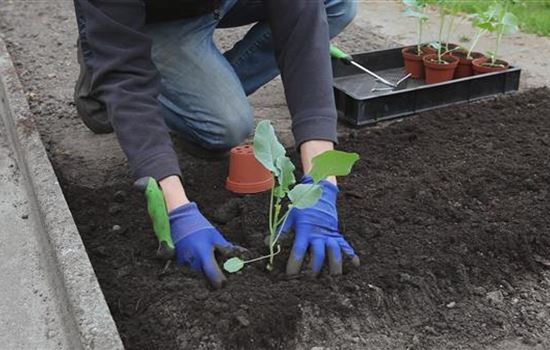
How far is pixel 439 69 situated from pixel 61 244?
1931mm

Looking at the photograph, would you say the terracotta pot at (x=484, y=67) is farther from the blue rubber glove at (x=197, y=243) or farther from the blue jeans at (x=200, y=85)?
the blue rubber glove at (x=197, y=243)

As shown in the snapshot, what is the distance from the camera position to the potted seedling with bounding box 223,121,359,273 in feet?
5.57

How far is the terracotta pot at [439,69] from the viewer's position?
3184 millimetres

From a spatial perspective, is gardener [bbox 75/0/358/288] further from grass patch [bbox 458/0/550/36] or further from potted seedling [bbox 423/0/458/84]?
grass patch [bbox 458/0/550/36]

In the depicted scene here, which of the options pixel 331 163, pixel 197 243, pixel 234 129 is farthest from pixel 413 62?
pixel 197 243

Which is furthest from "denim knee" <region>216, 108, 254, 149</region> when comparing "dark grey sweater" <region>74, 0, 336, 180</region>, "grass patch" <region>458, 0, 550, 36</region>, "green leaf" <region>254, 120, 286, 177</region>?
"grass patch" <region>458, 0, 550, 36</region>

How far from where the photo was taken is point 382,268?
1.87 m

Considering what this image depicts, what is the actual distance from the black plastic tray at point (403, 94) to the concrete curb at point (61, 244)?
1230 mm

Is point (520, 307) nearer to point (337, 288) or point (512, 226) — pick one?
point (512, 226)

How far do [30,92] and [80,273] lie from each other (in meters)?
2.00

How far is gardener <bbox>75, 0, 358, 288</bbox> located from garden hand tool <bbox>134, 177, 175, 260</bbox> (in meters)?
0.03

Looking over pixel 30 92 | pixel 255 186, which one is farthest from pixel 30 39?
pixel 255 186

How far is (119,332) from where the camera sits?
171 cm

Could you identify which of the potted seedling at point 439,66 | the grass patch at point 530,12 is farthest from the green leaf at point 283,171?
the grass patch at point 530,12
